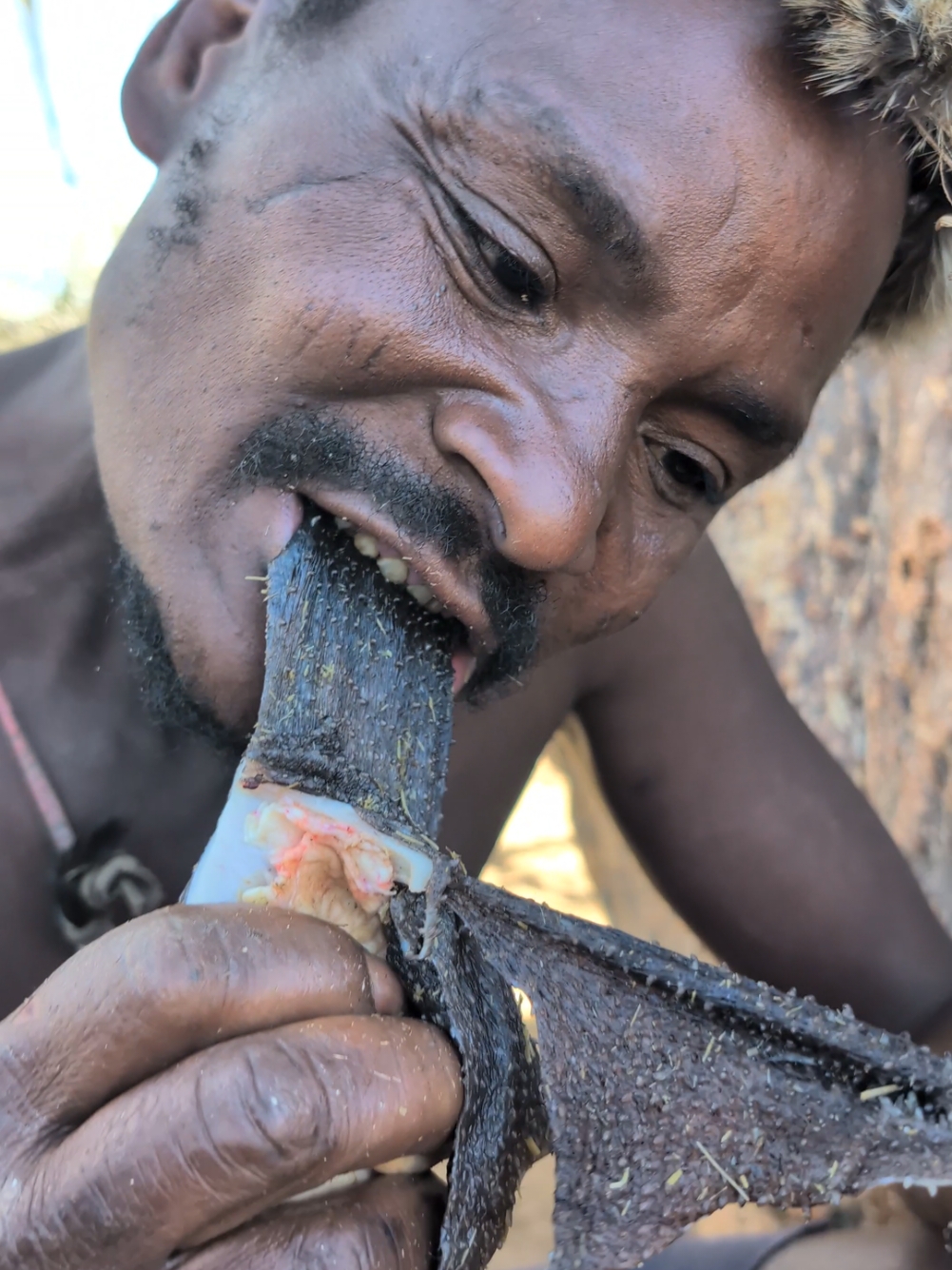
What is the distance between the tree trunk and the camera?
1.95 m

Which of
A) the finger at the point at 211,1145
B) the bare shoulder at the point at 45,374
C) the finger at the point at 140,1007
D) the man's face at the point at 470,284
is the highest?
the bare shoulder at the point at 45,374

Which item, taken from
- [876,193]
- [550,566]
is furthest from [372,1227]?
[876,193]

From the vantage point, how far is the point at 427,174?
3.31 feet

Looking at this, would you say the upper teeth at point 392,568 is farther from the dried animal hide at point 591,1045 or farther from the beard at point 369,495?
the dried animal hide at point 591,1045

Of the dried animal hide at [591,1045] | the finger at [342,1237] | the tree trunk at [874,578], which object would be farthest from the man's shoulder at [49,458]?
the tree trunk at [874,578]

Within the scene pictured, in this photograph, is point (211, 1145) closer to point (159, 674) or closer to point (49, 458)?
point (159, 674)

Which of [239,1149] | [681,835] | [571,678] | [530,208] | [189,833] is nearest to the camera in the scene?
[239,1149]

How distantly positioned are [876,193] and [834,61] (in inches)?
6.0

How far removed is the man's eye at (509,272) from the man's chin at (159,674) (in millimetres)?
484

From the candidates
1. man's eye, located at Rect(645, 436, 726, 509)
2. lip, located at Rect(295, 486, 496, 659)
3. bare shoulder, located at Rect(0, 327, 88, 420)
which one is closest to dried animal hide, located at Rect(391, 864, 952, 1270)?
lip, located at Rect(295, 486, 496, 659)

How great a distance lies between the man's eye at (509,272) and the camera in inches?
38.8

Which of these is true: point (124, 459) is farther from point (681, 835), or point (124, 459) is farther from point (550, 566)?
point (681, 835)

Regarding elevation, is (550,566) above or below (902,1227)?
above

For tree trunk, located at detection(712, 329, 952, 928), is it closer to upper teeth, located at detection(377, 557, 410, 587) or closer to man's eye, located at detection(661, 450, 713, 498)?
man's eye, located at detection(661, 450, 713, 498)
